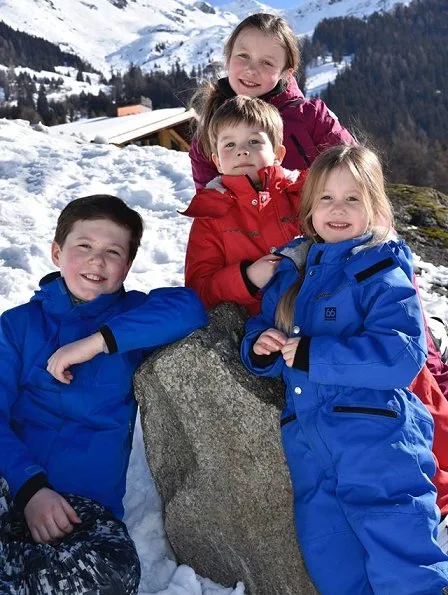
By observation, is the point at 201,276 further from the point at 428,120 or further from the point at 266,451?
the point at 428,120

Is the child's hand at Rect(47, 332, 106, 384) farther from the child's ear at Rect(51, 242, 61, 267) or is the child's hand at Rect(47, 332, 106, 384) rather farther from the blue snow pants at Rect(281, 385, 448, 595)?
the blue snow pants at Rect(281, 385, 448, 595)

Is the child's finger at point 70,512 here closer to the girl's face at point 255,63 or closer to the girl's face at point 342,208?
the girl's face at point 342,208

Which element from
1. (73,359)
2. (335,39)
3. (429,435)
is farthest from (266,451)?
(335,39)

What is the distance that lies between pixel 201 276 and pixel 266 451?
31.9 inches

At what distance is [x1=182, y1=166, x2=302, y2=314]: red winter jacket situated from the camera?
100 inches

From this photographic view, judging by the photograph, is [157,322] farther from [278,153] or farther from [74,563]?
[278,153]

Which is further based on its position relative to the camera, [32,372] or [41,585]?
[32,372]

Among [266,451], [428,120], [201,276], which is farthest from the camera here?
[428,120]

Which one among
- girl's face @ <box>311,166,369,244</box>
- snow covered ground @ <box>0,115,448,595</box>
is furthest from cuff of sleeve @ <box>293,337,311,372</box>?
snow covered ground @ <box>0,115,448,595</box>

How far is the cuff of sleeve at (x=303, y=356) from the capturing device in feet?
6.35

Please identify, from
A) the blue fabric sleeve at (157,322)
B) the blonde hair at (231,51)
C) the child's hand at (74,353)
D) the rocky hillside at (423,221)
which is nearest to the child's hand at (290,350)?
the blue fabric sleeve at (157,322)

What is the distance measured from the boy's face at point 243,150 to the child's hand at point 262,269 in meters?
0.42

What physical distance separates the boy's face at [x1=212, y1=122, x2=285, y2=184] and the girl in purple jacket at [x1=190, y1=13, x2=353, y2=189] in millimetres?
399

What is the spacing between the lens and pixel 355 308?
2016mm
